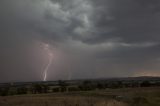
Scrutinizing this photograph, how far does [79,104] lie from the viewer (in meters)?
45.4

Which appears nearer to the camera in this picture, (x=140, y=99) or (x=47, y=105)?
(x=47, y=105)

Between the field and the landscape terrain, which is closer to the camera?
the field

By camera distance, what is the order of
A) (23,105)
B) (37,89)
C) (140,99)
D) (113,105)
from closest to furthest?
(113,105) < (23,105) < (140,99) < (37,89)

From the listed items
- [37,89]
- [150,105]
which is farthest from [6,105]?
[37,89]

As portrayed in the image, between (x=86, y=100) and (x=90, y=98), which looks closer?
(x=86, y=100)

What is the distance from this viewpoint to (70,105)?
145ft

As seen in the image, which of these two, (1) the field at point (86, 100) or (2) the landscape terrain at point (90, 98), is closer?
(1) the field at point (86, 100)

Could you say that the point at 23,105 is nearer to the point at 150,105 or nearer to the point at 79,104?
the point at 79,104

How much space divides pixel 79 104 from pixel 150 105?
13208mm

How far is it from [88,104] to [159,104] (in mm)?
13780

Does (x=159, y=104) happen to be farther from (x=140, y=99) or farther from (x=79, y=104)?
(x=79, y=104)

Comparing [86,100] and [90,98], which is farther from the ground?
[90,98]

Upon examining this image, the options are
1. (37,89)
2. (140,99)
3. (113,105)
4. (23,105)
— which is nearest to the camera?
(113,105)

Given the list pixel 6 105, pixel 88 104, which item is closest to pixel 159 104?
pixel 88 104
